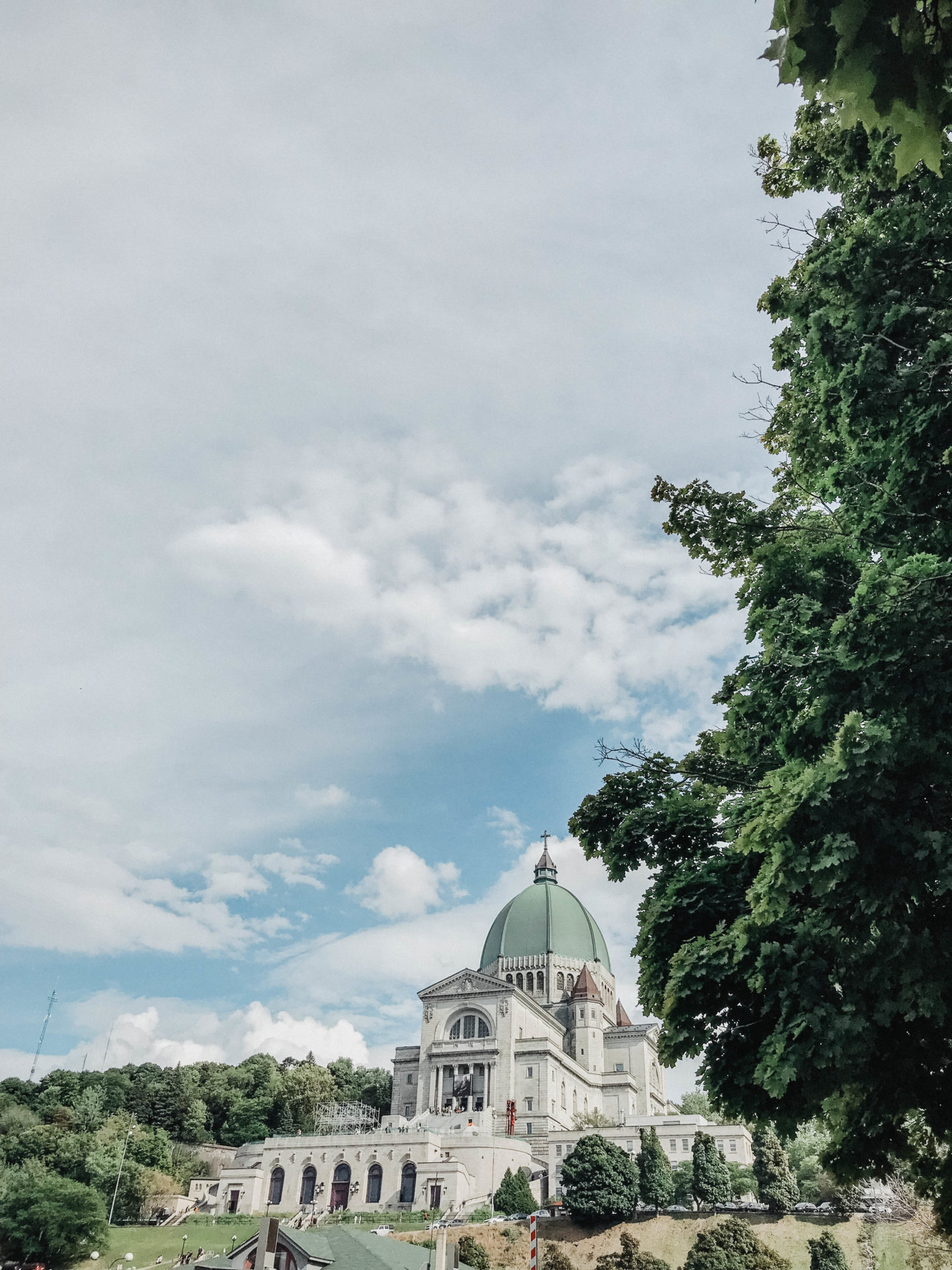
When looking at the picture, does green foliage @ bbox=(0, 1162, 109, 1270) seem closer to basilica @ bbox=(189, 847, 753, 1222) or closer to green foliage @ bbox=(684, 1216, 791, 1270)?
basilica @ bbox=(189, 847, 753, 1222)

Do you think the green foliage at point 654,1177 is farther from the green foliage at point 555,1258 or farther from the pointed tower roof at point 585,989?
the pointed tower roof at point 585,989

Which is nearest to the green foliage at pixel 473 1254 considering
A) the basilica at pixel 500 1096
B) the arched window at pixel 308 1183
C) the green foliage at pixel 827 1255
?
the basilica at pixel 500 1096

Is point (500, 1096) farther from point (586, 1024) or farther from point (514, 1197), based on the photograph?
point (514, 1197)

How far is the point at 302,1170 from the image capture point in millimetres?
65938

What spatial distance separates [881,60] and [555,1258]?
51.0 m

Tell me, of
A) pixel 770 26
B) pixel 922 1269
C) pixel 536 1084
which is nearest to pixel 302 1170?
pixel 536 1084

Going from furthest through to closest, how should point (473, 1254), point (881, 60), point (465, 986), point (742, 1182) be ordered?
point (465, 986), point (742, 1182), point (473, 1254), point (881, 60)

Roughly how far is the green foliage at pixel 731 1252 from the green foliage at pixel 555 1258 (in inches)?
221

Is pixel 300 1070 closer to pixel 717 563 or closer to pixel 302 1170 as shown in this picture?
pixel 302 1170

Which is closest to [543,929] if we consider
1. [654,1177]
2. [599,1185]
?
[654,1177]

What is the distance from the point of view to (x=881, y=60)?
14.4 feet

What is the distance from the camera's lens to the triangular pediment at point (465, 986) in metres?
76.9

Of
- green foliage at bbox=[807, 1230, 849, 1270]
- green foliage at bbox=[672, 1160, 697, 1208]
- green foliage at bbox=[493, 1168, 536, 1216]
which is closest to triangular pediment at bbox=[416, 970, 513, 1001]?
green foliage at bbox=[493, 1168, 536, 1216]

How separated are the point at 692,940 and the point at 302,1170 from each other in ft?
215
